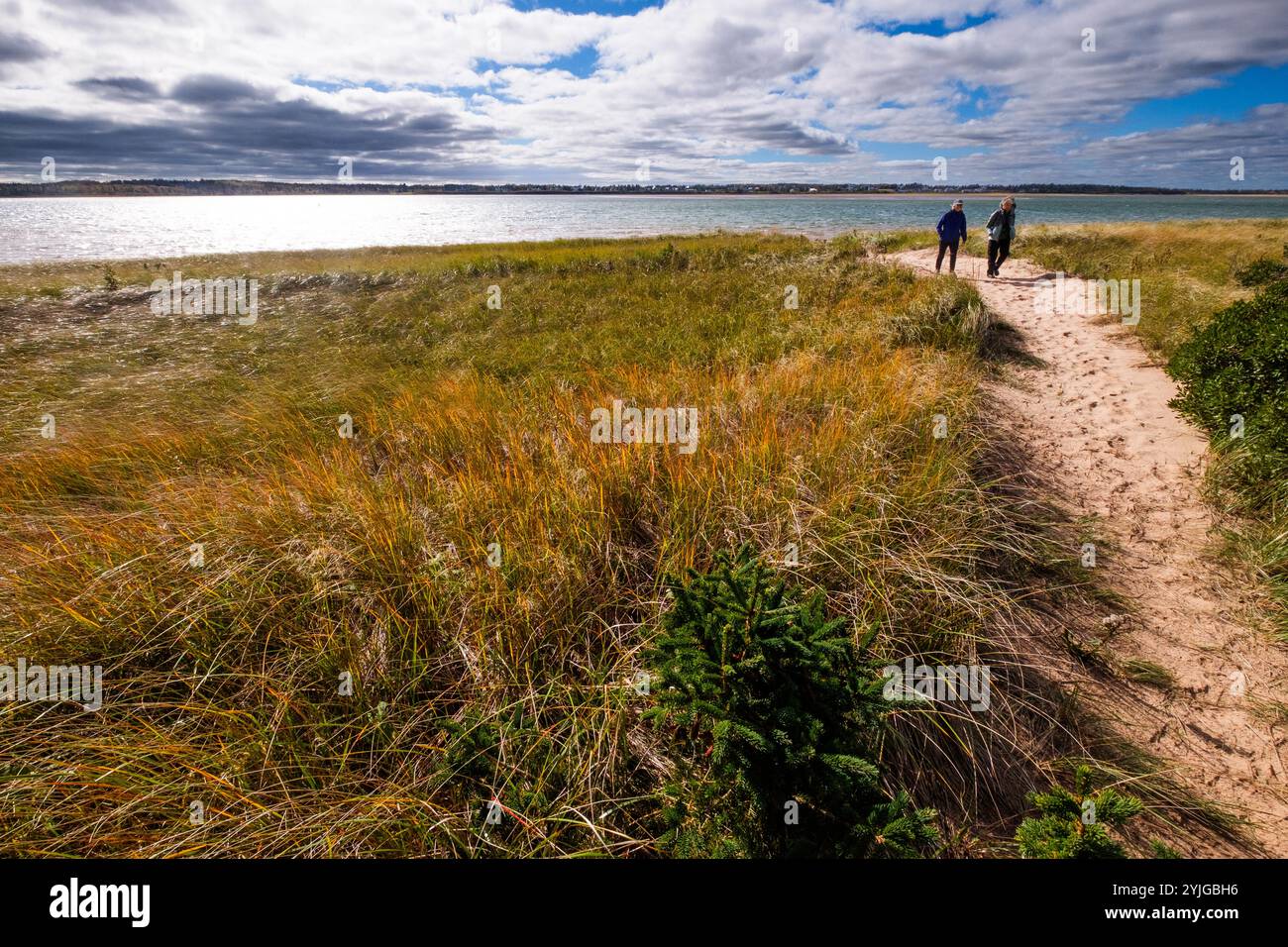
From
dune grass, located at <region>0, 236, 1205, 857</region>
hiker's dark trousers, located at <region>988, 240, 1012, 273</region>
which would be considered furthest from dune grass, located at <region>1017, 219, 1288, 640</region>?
hiker's dark trousers, located at <region>988, 240, 1012, 273</region>

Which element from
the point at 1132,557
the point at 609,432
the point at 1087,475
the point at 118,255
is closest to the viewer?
the point at 1132,557

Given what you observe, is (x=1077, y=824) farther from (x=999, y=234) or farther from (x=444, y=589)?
(x=999, y=234)

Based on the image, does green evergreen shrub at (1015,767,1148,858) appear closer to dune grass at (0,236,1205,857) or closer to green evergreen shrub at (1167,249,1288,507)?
dune grass at (0,236,1205,857)

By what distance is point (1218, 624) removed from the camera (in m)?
3.61

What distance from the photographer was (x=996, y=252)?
16.2 meters

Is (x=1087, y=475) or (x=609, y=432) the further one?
(x=1087, y=475)

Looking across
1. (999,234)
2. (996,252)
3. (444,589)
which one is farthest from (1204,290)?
(444,589)

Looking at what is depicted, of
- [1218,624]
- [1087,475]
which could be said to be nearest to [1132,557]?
[1218,624]

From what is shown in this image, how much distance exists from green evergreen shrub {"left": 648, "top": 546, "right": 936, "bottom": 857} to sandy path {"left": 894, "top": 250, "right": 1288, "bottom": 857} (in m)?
2.07

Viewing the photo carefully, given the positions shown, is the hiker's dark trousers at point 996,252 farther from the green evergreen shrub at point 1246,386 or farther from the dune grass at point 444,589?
the dune grass at point 444,589

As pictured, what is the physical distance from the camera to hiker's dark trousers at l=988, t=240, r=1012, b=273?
15891 millimetres

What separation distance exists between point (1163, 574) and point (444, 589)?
17.7 ft
